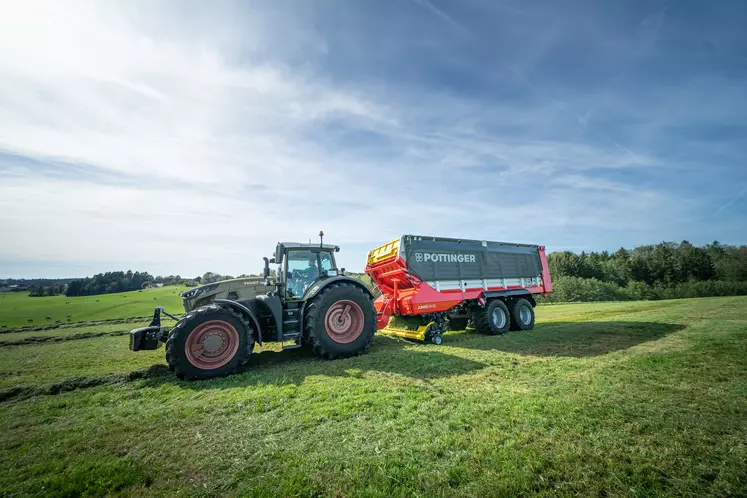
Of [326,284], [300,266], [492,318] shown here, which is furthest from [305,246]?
[492,318]

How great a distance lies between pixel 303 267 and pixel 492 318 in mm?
6970

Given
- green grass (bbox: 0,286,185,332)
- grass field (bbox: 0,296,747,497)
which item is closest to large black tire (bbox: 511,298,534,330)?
grass field (bbox: 0,296,747,497)

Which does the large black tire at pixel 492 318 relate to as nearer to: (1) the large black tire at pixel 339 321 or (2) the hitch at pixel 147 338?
(1) the large black tire at pixel 339 321

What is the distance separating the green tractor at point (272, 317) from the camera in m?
5.56

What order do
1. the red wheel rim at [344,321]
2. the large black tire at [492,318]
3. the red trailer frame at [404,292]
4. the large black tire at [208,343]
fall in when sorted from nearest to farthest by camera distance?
the large black tire at [208,343] → the red wheel rim at [344,321] → the red trailer frame at [404,292] → the large black tire at [492,318]

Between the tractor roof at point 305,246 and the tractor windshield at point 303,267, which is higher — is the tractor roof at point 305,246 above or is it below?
above

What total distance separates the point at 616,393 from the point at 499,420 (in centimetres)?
214

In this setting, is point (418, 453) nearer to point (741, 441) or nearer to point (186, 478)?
point (186, 478)

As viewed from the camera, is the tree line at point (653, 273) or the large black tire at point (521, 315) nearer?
the large black tire at point (521, 315)

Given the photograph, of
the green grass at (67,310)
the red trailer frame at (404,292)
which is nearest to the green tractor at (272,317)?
the red trailer frame at (404,292)

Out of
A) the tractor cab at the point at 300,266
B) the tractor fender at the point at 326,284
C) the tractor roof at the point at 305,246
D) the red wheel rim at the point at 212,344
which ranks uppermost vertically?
the tractor roof at the point at 305,246

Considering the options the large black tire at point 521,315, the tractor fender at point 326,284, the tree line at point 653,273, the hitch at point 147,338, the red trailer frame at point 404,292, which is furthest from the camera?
the tree line at point 653,273

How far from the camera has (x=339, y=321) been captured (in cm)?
745

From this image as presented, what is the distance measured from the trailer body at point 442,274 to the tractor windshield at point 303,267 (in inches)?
96.2
